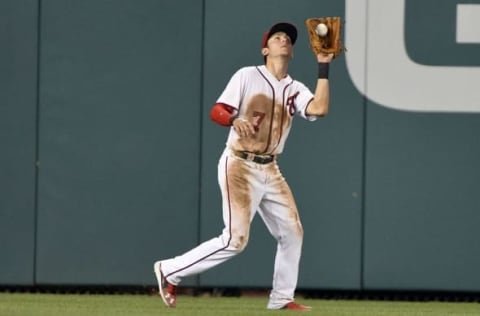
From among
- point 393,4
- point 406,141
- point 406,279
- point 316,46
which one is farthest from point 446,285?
point 316,46

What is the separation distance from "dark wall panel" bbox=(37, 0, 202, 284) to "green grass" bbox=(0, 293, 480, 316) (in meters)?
0.39

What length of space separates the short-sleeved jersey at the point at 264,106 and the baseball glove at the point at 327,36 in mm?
356

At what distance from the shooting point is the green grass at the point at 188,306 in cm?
1059

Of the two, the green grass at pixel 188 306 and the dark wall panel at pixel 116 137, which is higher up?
the dark wall panel at pixel 116 137

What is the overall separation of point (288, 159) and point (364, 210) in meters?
0.70

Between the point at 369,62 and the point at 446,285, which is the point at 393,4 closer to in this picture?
the point at 369,62

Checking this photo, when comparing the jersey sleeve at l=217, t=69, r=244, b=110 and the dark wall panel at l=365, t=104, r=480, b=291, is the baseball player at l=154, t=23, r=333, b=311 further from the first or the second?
the dark wall panel at l=365, t=104, r=480, b=291

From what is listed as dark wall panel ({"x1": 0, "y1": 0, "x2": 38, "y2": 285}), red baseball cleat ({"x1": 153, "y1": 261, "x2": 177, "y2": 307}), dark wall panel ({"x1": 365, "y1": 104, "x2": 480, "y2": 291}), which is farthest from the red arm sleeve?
dark wall panel ({"x1": 0, "y1": 0, "x2": 38, "y2": 285})

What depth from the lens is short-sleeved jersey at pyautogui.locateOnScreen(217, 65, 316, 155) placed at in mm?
10602

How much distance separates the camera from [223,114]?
10.3m

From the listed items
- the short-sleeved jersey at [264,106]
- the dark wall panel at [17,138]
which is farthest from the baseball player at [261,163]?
the dark wall panel at [17,138]

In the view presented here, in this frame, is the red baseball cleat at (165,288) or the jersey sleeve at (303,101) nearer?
the jersey sleeve at (303,101)

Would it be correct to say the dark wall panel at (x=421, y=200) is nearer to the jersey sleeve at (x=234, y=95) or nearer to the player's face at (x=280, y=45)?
the player's face at (x=280, y=45)

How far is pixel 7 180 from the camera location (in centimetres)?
1270
